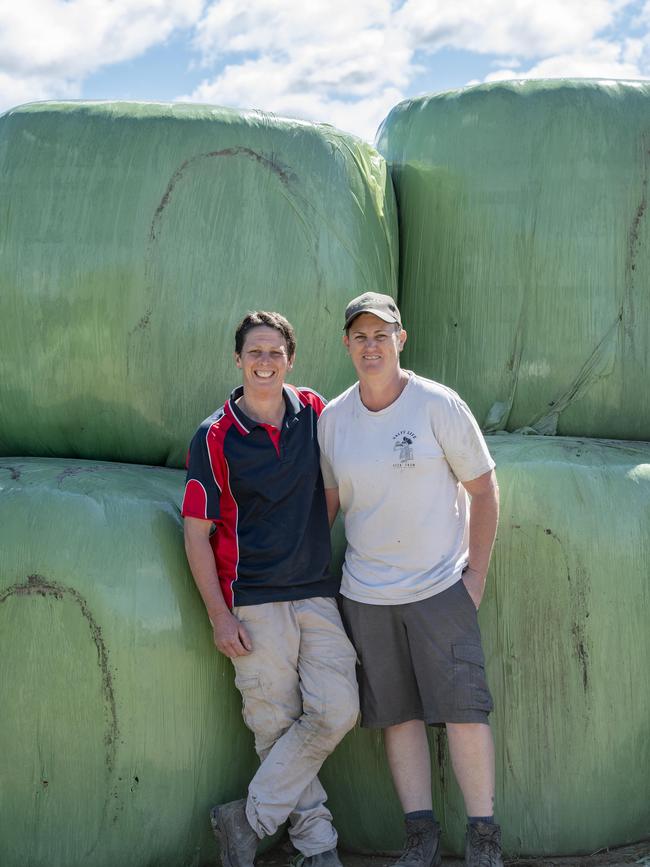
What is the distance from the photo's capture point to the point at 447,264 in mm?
3088

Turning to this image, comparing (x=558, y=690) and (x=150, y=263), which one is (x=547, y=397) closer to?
(x=558, y=690)

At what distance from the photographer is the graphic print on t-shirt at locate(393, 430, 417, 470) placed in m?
2.39

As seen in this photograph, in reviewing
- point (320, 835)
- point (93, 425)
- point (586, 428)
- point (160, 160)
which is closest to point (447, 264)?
point (586, 428)

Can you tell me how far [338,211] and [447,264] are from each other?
0.36 meters

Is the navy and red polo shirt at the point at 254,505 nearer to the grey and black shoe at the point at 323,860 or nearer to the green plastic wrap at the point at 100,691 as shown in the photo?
the green plastic wrap at the point at 100,691

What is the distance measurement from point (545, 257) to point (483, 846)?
153cm

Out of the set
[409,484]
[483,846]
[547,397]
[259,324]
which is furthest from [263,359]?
[483,846]

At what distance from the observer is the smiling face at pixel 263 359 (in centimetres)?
246

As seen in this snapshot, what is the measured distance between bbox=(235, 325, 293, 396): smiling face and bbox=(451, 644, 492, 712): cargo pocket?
719 mm

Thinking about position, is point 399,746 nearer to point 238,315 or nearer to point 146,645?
point 146,645

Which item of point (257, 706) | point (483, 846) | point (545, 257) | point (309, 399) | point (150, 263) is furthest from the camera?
point (545, 257)

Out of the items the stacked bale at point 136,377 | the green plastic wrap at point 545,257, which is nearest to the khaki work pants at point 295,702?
the stacked bale at point 136,377

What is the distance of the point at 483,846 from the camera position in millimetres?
2379

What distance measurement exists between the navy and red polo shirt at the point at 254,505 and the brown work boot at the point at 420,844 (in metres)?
0.57
